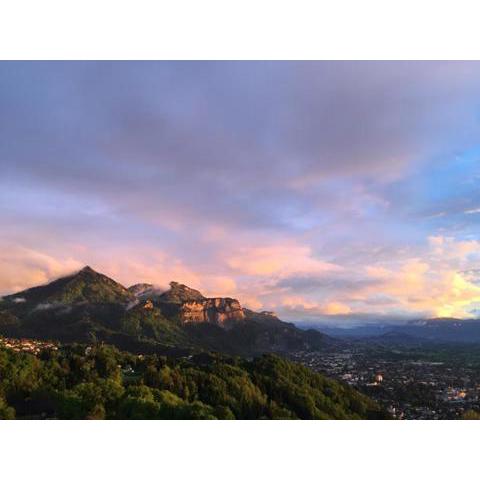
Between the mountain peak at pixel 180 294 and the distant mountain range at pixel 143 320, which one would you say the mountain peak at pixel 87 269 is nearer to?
the distant mountain range at pixel 143 320

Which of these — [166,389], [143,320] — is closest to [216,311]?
[143,320]

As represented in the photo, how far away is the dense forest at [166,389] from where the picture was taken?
9.38 metres

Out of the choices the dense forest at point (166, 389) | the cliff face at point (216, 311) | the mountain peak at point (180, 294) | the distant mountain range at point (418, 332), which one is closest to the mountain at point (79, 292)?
the mountain peak at point (180, 294)

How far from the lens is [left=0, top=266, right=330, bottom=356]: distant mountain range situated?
1595 cm

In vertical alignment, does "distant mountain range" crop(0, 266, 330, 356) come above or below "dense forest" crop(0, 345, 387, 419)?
above

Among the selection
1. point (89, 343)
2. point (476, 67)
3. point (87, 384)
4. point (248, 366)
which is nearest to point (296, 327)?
point (248, 366)

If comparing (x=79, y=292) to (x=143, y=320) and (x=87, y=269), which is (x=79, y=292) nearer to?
(x=87, y=269)

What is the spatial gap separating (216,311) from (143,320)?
3.19 metres

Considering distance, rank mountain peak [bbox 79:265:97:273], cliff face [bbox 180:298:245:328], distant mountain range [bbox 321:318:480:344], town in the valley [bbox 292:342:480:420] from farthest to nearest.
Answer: cliff face [bbox 180:298:245:328]
mountain peak [bbox 79:265:97:273]
distant mountain range [bbox 321:318:480:344]
town in the valley [bbox 292:342:480:420]

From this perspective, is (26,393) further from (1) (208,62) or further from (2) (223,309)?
(1) (208,62)

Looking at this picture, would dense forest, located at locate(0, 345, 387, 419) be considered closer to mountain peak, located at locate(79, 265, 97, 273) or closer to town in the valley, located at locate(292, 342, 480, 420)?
town in the valley, located at locate(292, 342, 480, 420)

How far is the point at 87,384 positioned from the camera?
394 inches

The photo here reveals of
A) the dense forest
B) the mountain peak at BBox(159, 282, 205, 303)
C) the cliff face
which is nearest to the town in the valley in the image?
the dense forest

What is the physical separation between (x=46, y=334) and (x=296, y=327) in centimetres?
816
